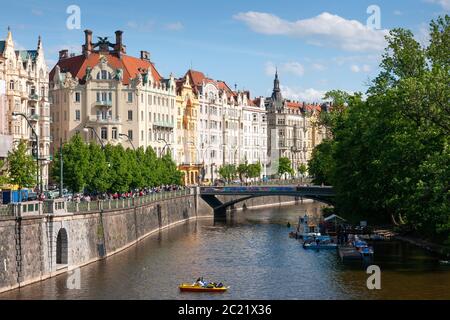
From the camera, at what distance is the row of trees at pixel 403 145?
212 feet

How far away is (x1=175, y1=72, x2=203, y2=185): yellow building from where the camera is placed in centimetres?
15838

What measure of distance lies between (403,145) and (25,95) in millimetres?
53162

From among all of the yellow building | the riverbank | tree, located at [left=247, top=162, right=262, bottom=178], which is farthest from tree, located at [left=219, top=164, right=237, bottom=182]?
the riverbank

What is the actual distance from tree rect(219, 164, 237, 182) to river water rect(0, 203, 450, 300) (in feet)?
243

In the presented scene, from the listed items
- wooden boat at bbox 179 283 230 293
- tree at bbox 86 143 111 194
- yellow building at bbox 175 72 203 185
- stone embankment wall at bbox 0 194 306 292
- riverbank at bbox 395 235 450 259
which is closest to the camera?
stone embankment wall at bbox 0 194 306 292

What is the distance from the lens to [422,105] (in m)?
66.9

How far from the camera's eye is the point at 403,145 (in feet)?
237

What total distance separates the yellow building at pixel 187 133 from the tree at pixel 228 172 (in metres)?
4.93

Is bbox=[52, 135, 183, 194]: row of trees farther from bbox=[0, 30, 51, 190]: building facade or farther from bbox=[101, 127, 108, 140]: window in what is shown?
bbox=[101, 127, 108, 140]: window

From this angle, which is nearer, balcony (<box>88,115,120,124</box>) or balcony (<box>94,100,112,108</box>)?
balcony (<box>88,115,120,124</box>)

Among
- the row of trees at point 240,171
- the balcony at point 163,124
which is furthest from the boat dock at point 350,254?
the row of trees at point 240,171

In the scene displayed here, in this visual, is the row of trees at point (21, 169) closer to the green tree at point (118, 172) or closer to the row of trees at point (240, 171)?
the green tree at point (118, 172)
